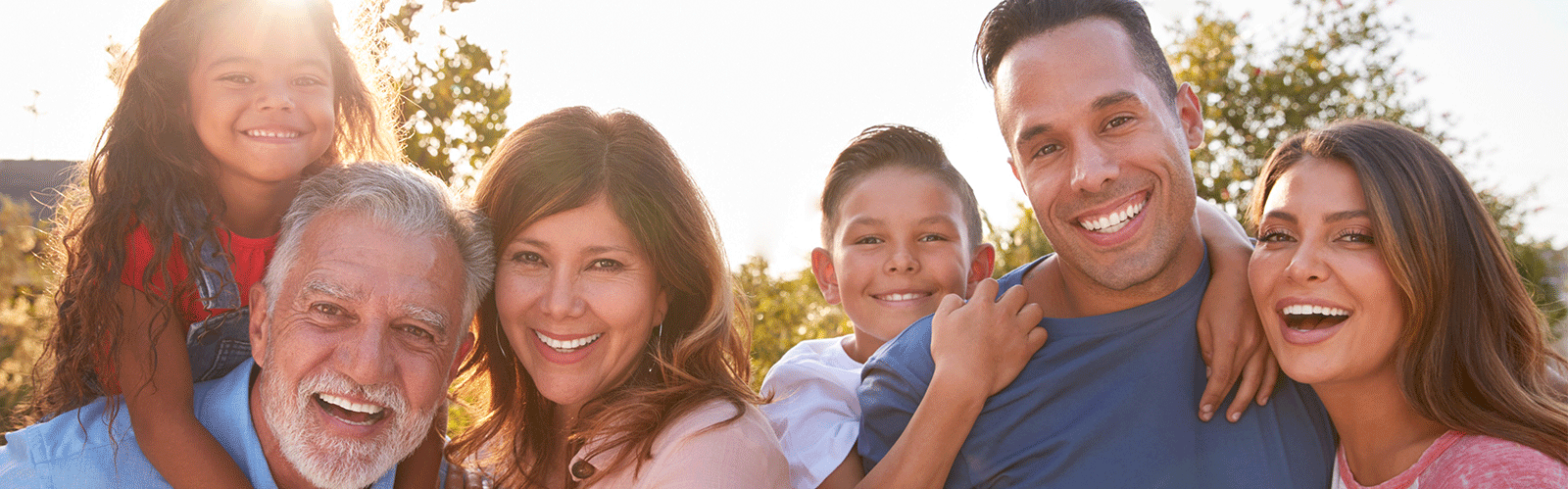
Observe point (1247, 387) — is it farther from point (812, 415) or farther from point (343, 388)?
point (343, 388)

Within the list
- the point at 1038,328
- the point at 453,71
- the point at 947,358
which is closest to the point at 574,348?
the point at 947,358

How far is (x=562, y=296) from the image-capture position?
9.09 feet

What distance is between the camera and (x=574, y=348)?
9.42 ft

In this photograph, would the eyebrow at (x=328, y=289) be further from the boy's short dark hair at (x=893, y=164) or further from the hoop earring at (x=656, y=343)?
the boy's short dark hair at (x=893, y=164)

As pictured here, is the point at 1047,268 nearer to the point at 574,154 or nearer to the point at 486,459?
the point at 574,154

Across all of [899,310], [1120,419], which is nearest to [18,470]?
[899,310]

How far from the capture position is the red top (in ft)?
9.85

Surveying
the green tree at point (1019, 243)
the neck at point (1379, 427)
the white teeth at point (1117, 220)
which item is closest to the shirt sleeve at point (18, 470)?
the white teeth at point (1117, 220)

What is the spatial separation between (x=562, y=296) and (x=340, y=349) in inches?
25.5

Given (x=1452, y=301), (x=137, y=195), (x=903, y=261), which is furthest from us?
(x=903, y=261)

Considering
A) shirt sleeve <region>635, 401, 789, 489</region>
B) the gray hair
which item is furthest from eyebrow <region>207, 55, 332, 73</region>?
shirt sleeve <region>635, 401, 789, 489</region>

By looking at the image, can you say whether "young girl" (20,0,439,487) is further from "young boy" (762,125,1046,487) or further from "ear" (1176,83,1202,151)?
"ear" (1176,83,1202,151)

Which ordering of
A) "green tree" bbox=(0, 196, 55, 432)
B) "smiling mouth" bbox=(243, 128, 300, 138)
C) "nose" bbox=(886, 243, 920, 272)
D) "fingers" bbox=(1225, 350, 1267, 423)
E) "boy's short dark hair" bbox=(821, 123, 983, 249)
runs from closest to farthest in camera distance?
"fingers" bbox=(1225, 350, 1267, 423)
"smiling mouth" bbox=(243, 128, 300, 138)
"nose" bbox=(886, 243, 920, 272)
"boy's short dark hair" bbox=(821, 123, 983, 249)
"green tree" bbox=(0, 196, 55, 432)

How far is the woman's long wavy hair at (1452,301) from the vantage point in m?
2.46
